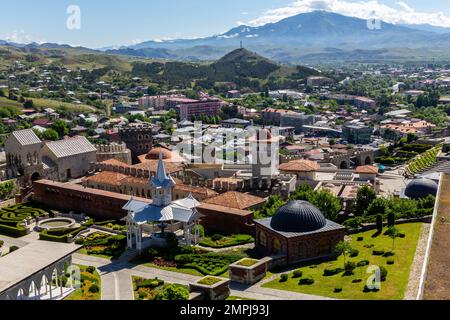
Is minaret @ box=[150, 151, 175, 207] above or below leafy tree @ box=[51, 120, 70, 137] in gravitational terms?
above

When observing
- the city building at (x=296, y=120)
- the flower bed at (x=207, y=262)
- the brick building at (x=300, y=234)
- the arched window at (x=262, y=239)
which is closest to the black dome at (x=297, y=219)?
the brick building at (x=300, y=234)

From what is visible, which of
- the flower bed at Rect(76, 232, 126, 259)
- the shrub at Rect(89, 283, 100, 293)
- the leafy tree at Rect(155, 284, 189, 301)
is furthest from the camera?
the flower bed at Rect(76, 232, 126, 259)

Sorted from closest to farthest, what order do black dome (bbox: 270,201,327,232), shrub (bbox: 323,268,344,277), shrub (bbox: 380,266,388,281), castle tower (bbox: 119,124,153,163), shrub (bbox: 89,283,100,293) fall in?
shrub (bbox: 380,266,388,281) → shrub (bbox: 89,283,100,293) → shrub (bbox: 323,268,344,277) → black dome (bbox: 270,201,327,232) → castle tower (bbox: 119,124,153,163)

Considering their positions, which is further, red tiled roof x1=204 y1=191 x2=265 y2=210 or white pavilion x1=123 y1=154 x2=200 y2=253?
red tiled roof x1=204 y1=191 x2=265 y2=210

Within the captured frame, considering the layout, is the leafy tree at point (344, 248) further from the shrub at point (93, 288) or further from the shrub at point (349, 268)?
the shrub at point (93, 288)

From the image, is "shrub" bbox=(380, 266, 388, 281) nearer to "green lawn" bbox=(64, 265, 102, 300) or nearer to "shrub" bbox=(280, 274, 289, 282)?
"shrub" bbox=(280, 274, 289, 282)

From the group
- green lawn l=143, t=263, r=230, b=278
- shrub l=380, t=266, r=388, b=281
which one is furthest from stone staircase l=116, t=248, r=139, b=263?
shrub l=380, t=266, r=388, b=281
